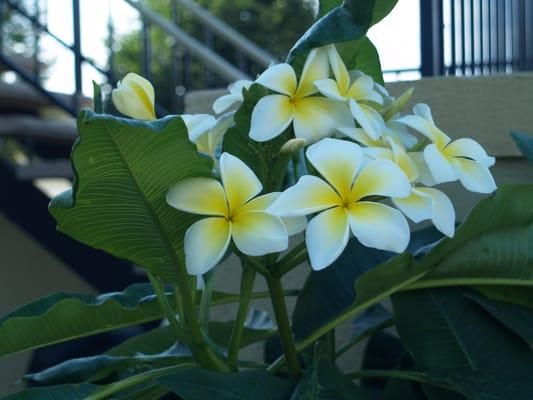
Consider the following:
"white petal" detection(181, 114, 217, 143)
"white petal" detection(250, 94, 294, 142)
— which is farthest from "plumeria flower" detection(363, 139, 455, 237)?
"white petal" detection(181, 114, 217, 143)

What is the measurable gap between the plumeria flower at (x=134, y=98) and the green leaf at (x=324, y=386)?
40 centimetres

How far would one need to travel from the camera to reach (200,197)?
95 cm

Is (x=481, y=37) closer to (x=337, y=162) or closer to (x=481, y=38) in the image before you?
(x=481, y=38)

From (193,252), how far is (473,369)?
0.50 meters

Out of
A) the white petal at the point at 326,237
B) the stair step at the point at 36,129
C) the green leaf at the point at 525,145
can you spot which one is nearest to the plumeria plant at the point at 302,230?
the white petal at the point at 326,237

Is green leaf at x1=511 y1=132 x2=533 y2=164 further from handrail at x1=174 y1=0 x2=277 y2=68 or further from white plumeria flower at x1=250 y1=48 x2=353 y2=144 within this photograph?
handrail at x1=174 y1=0 x2=277 y2=68

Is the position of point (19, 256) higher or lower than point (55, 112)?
lower

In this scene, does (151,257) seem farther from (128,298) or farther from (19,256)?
(19,256)

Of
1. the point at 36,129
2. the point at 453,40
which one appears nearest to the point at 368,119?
the point at 453,40

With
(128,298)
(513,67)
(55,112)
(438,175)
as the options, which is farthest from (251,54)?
(438,175)

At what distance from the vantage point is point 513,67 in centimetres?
347

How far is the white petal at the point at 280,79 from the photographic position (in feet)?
3.28

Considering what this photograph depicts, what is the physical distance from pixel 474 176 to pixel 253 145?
Answer: 11.3 inches

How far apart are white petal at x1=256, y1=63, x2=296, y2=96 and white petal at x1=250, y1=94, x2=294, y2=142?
1 centimetres
